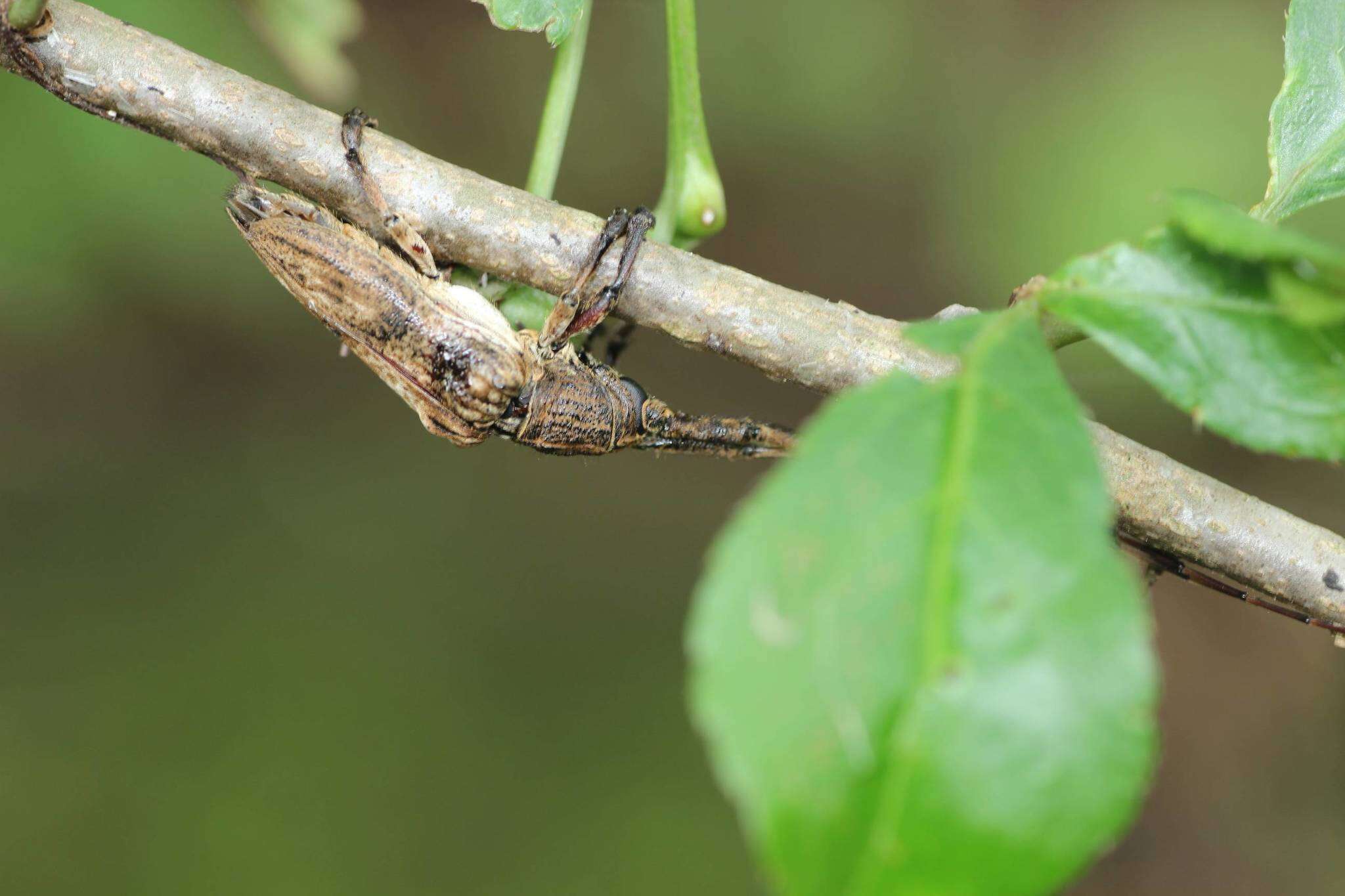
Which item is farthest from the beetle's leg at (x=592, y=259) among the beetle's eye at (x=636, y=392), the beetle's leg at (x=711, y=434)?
the beetle's leg at (x=711, y=434)

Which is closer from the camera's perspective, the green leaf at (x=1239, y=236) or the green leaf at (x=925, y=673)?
the green leaf at (x=925, y=673)

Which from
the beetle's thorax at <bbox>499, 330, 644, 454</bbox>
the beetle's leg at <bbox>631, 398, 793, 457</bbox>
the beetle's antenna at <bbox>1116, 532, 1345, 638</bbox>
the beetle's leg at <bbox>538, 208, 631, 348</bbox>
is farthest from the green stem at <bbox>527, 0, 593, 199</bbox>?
the beetle's antenna at <bbox>1116, 532, 1345, 638</bbox>

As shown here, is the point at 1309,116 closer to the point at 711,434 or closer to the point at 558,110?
the point at 558,110

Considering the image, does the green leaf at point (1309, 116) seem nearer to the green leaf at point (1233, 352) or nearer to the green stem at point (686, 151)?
the green leaf at point (1233, 352)

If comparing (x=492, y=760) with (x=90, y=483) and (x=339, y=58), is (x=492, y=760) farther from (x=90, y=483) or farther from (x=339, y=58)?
(x=339, y=58)

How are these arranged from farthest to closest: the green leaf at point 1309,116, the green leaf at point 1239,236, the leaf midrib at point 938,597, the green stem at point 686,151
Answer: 1. the green stem at point 686,151
2. the green leaf at point 1309,116
3. the green leaf at point 1239,236
4. the leaf midrib at point 938,597

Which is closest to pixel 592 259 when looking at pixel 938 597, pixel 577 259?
pixel 577 259

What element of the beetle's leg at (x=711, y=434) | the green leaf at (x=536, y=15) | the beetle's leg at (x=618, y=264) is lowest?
the beetle's leg at (x=618, y=264)
